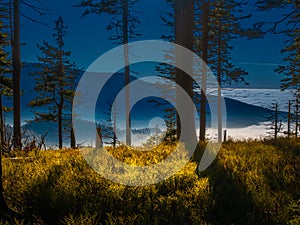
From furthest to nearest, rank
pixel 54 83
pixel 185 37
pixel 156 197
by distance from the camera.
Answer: pixel 54 83
pixel 185 37
pixel 156 197

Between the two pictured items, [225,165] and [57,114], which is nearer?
[225,165]

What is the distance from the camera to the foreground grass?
12.6 ft

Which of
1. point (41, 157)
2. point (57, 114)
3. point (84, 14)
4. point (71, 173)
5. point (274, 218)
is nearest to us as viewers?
point (274, 218)

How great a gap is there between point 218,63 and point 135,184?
802 inches

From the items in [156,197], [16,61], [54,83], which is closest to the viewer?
[156,197]

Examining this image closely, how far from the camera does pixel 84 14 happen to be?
19391 millimetres

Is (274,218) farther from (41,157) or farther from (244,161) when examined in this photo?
(41,157)

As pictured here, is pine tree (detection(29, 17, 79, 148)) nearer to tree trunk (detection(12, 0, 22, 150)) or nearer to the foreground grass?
tree trunk (detection(12, 0, 22, 150))

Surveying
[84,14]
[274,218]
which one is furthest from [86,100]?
[274,218]

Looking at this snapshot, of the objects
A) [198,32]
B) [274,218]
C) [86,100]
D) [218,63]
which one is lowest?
[274,218]

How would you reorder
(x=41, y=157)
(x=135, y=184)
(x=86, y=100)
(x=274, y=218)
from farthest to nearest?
(x=86, y=100) → (x=41, y=157) → (x=135, y=184) → (x=274, y=218)

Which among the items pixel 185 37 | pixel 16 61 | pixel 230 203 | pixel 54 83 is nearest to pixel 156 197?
pixel 230 203

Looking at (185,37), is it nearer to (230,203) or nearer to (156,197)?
(230,203)

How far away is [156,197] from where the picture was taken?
4375 millimetres
